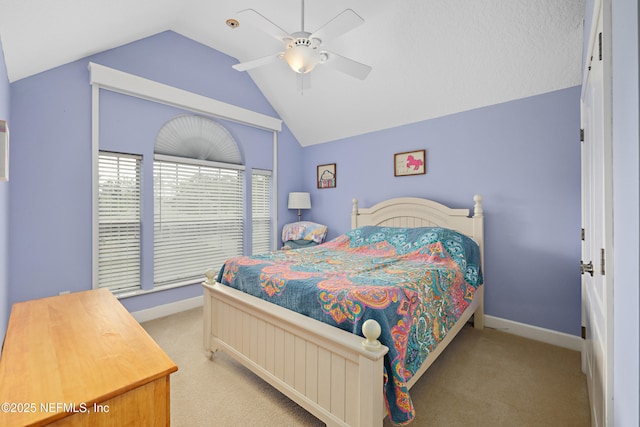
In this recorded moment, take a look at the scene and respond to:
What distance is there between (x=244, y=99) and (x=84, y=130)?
1893 mm

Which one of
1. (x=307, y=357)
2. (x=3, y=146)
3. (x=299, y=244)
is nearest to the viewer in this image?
(x=3, y=146)

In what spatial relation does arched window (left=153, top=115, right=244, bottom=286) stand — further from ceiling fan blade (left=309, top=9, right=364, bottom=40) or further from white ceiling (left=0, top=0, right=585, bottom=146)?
ceiling fan blade (left=309, top=9, right=364, bottom=40)

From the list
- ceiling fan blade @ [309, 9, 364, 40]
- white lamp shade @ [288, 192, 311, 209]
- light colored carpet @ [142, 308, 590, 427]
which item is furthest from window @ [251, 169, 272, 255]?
ceiling fan blade @ [309, 9, 364, 40]

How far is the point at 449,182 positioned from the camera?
314 centimetres

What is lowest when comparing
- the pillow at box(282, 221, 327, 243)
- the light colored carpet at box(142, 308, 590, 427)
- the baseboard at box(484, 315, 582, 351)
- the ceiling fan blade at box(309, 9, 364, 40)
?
the light colored carpet at box(142, 308, 590, 427)

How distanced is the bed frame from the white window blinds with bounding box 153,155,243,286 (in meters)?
1.31

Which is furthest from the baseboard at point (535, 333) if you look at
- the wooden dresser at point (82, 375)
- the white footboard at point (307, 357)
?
the wooden dresser at point (82, 375)

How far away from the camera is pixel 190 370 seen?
2.14 metres

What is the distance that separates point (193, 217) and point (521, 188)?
11.9 feet

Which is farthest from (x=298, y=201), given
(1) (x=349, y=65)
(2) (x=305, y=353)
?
(2) (x=305, y=353)

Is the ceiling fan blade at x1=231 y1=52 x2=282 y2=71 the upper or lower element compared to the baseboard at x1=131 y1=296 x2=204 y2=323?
upper

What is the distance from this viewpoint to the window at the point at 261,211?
13.7 feet

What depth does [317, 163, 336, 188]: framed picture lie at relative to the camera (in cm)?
426

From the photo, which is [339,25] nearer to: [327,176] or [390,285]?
→ [390,285]
